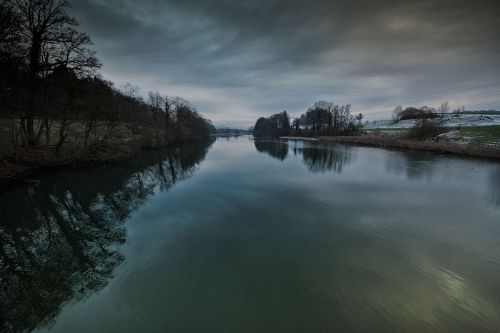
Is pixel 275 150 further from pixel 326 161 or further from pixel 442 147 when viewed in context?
pixel 442 147

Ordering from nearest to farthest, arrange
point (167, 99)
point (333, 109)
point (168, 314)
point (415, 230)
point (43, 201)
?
point (168, 314), point (415, 230), point (43, 201), point (167, 99), point (333, 109)

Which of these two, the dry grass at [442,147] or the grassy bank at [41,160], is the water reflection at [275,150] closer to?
the dry grass at [442,147]

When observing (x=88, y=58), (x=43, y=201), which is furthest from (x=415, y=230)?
(x=88, y=58)

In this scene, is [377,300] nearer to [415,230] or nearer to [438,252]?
[438,252]

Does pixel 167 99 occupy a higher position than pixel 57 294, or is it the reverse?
pixel 167 99

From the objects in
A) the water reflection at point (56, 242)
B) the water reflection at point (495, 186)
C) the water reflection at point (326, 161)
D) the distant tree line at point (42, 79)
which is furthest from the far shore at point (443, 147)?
the distant tree line at point (42, 79)

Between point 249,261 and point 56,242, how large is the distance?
595cm

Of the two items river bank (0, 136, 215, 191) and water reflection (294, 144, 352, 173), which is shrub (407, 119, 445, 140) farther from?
→ river bank (0, 136, 215, 191)

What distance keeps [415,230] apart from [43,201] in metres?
15.5

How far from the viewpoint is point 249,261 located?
5.15 meters

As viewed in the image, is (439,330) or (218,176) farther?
(218,176)

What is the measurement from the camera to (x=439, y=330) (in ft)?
10.9

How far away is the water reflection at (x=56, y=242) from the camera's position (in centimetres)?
390

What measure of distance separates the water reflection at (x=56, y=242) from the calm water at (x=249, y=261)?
35 millimetres
